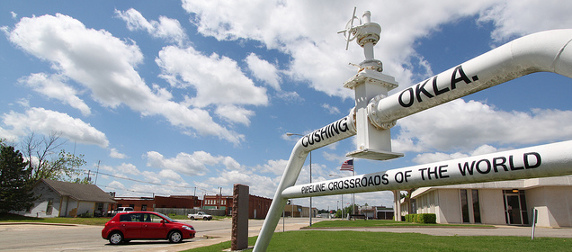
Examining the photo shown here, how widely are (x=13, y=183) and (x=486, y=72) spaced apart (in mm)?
47202

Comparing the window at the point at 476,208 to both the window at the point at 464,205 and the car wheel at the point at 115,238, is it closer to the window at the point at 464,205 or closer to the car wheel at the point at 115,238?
the window at the point at 464,205

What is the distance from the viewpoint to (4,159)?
35.8 metres

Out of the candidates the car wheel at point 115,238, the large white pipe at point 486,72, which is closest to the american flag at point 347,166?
the car wheel at point 115,238

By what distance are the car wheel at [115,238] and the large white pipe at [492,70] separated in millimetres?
15717

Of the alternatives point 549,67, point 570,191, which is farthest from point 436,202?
point 549,67

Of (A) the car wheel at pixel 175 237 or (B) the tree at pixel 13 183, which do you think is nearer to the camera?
(A) the car wheel at pixel 175 237

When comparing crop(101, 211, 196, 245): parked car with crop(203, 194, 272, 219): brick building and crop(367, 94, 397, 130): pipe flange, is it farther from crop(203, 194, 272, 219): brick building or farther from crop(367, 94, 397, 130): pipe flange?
crop(203, 194, 272, 219): brick building

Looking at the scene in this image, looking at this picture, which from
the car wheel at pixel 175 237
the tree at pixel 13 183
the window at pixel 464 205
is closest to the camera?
the car wheel at pixel 175 237

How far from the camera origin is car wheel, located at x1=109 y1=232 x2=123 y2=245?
47.8ft

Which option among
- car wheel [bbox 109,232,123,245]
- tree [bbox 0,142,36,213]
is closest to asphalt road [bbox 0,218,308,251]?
car wheel [bbox 109,232,123,245]

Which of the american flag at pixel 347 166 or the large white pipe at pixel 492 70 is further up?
the american flag at pixel 347 166

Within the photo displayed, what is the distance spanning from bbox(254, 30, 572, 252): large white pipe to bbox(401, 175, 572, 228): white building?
24620 millimetres

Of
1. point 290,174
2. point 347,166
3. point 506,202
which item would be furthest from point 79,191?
point 290,174

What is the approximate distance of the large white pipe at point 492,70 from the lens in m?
1.41
